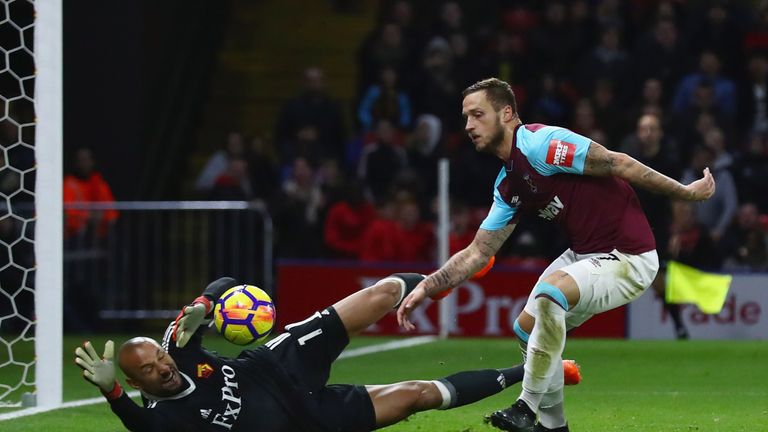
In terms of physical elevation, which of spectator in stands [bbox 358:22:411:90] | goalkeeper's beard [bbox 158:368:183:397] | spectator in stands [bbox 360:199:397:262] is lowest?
spectator in stands [bbox 360:199:397:262]

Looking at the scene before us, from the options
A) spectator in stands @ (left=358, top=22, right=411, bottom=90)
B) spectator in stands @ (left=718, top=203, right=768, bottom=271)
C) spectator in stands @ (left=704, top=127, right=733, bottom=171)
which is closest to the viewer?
spectator in stands @ (left=718, top=203, right=768, bottom=271)

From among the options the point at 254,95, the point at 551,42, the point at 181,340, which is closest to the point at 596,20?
the point at 551,42

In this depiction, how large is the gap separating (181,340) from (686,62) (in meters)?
11.3

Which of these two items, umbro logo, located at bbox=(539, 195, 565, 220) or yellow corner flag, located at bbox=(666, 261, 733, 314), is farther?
yellow corner flag, located at bbox=(666, 261, 733, 314)

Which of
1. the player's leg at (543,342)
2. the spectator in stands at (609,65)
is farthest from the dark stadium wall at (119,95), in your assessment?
the player's leg at (543,342)

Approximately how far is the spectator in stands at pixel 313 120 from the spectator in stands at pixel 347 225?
1.41m

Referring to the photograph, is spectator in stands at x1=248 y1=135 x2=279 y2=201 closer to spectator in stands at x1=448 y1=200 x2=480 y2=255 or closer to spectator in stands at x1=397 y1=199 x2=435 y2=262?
spectator in stands at x1=397 y1=199 x2=435 y2=262

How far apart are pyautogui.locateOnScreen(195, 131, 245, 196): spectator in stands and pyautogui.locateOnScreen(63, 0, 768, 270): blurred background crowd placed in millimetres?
20

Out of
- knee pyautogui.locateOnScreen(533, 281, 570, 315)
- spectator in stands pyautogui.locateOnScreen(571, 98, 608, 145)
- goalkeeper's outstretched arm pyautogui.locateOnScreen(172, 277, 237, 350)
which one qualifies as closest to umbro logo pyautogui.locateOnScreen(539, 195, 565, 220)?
knee pyautogui.locateOnScreen(533, 281, 570, 315)

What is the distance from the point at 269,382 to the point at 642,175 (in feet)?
6.89

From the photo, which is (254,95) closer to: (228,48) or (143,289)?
(228,48)

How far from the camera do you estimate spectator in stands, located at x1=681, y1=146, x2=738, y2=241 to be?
49.8ft

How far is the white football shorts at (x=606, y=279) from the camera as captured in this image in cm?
714

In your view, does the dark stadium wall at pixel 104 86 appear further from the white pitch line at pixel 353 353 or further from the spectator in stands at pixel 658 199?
the spectator in stands at pixel 658 199
